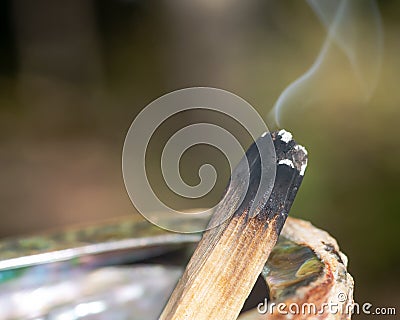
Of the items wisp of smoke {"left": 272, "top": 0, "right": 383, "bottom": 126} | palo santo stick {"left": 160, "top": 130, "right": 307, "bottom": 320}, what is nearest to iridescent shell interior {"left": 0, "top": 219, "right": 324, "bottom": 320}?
palo santo stick {"left": 160, "top": 130, "right": 307, "bottom": 320}

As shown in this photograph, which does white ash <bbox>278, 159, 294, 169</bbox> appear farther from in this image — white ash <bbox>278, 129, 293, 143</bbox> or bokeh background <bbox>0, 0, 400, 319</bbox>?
bokeh background <bbox>0, 0, 400, 319</bbox>

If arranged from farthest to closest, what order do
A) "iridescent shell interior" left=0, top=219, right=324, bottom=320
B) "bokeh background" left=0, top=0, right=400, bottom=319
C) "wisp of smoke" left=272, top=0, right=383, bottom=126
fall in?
"wisp of smoke" left=272, top=0, right=383, bottom=126
"bokeh background" left=0, top=0, right=400, bottom=319
"iridescent shell interior" left=0, top=219, right=324, bottom=320

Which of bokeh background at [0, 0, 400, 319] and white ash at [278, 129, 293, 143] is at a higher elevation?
bokeh background at [0, 0, 400, 319]

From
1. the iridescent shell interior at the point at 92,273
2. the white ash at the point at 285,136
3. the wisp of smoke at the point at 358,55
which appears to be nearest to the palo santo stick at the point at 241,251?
the white ash at the point at 285,136

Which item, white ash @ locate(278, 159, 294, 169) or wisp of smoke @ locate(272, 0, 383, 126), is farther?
wisp of smoke @ locate(272, 0, 383, 126)

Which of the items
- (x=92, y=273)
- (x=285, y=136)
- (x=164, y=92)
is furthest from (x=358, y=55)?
(x=285, y=136)

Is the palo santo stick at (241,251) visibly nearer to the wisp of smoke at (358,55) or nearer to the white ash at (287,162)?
the white ash at (287,162)

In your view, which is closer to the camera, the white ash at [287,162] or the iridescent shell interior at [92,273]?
the white ash at [287,162]

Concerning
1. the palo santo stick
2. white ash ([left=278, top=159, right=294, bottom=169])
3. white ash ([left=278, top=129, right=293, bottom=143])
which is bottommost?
the palo santo stick
